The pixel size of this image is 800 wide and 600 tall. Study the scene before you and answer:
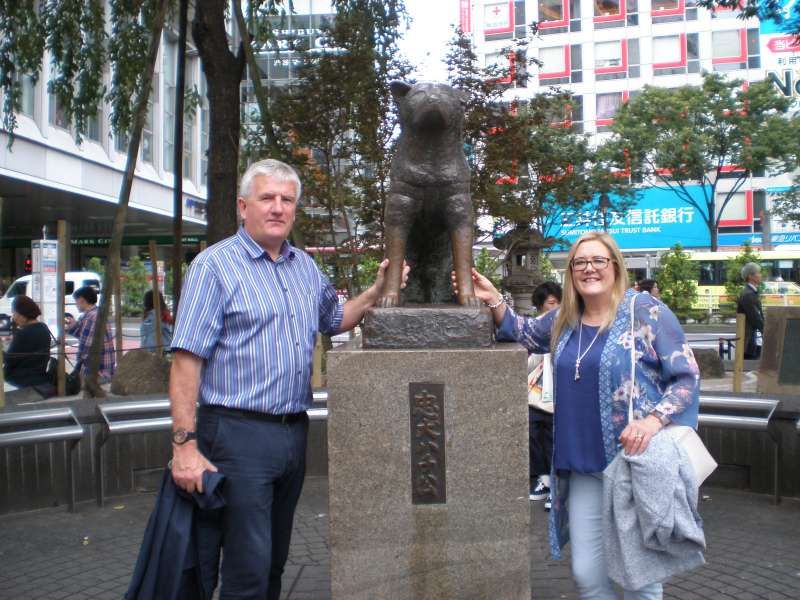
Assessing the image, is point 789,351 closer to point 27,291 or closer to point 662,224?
point 27,291

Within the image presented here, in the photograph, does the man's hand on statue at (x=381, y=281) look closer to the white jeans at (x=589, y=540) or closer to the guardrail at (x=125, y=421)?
the white jeans at (x=589, y=540)

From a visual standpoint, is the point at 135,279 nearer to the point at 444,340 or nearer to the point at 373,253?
the point at 373,253

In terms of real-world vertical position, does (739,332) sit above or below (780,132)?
below

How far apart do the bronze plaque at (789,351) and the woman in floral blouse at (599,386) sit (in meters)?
7.11

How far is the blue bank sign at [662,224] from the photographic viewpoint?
37812 mm

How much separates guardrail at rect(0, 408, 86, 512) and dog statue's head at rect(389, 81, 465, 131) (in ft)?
10.9

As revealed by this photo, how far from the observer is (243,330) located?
287 cm

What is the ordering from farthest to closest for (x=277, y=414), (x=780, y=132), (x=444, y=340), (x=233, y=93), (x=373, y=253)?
1. (x=780, y=132)
2. (x=373, y=253)
3. (x=233, y=93)
4. (x=444, y=340)
5. (x=277, y=414)

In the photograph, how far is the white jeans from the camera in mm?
2930

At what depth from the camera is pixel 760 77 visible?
124ft

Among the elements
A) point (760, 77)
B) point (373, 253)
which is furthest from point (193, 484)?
point (760, 77)

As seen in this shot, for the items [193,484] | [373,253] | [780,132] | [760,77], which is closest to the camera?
[193,484]

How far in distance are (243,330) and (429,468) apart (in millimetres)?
945

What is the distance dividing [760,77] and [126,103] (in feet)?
117
